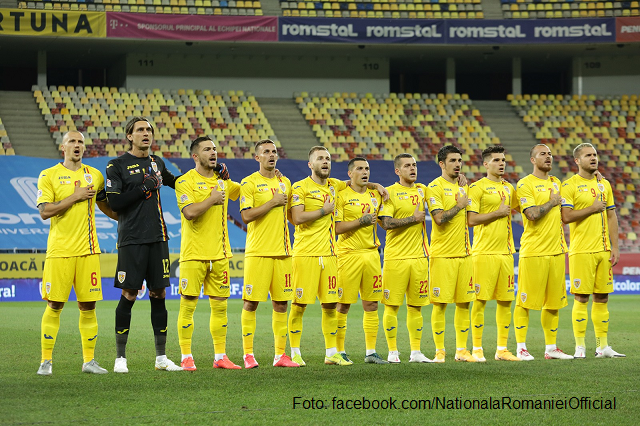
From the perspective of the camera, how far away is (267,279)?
823 centimetres

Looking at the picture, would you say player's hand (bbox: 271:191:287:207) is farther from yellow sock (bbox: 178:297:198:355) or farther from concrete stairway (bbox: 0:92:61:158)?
concrete stairway (bbox: 0:92:61:158)

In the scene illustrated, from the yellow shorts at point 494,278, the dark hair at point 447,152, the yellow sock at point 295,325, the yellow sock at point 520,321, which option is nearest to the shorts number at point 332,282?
the yellow sock at point 295,325

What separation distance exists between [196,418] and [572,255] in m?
5.60

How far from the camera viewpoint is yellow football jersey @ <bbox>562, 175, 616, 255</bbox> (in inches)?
370

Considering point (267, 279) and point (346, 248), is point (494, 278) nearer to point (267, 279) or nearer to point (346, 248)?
point (346, 248)

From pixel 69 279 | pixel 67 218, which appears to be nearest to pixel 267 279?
pixel 69 279

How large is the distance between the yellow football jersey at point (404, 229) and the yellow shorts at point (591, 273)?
6.14 feet

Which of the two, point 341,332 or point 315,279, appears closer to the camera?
point 315,279

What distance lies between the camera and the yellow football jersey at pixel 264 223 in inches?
325

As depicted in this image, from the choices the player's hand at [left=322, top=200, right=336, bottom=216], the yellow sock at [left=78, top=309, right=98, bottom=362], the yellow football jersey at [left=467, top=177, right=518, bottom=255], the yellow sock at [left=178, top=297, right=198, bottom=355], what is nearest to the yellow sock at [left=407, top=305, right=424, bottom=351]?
the yellow football jersey at [left=467, top=177, right=518, bottom=255]

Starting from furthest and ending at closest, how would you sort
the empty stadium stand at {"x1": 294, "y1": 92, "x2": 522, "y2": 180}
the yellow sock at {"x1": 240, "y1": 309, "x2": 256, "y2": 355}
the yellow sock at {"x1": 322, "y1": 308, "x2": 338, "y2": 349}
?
the empty stadium stand at {"x1": 294, "y1": 92, "x2": 522, "y2": 180}, the yellow sock at {"x1": 322, "y1": 308, "x2": 338, "y2": 349}, the yellow sock at {"x1": 240, "y1": 309, "x2": 256, "y2": 355}

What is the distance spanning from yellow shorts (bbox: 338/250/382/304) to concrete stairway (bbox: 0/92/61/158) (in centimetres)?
1788

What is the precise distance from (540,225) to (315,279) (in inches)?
107

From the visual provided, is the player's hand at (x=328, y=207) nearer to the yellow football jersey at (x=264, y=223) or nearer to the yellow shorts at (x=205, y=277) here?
the yellow football jersey at (x=264, y=223)
